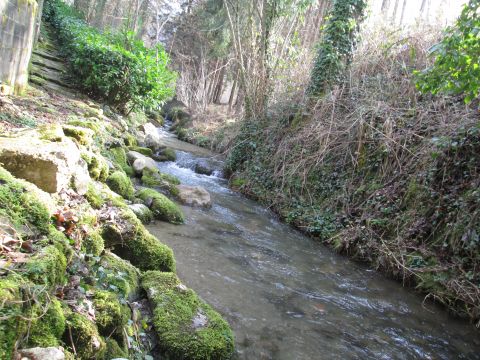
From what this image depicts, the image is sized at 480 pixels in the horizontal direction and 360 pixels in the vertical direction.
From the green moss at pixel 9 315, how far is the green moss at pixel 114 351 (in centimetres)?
68

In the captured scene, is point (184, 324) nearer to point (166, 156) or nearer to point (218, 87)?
point (166, 156)

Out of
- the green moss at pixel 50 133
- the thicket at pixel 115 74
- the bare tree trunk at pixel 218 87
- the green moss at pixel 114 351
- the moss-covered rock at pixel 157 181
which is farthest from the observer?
the bare tree trunk at pixel 218 87

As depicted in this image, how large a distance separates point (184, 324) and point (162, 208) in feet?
10.3

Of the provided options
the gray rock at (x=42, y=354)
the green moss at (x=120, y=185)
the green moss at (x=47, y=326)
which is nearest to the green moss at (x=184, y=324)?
the green moss at (x=47, y=326)

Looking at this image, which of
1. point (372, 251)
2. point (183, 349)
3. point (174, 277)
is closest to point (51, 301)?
point (183, 349)

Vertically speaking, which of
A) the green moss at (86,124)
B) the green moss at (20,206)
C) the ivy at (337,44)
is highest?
the ivy at (337,44)

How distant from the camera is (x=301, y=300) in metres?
4.60

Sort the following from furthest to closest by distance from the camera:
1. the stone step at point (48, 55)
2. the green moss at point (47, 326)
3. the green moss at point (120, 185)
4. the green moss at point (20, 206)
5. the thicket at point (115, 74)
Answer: the stone step at point (48, 55), the thicket at point (115, 74), the green moss at point (120, 185), the green moss at point (20, 206), the green moss at point (47, 326)

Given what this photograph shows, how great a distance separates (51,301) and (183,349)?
1.26 metres

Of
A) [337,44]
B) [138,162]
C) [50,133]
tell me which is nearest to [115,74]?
[138,162]

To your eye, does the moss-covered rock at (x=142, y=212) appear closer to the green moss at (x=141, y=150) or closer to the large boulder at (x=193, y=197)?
the large boulder at (x=193, y=197)

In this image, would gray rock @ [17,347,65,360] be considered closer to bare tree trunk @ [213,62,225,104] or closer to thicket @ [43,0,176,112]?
thicket @ [43,0,176,112]

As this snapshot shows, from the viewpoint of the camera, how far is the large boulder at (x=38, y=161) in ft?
9.80

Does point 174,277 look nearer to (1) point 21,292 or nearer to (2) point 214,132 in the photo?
(1) point 21,292
